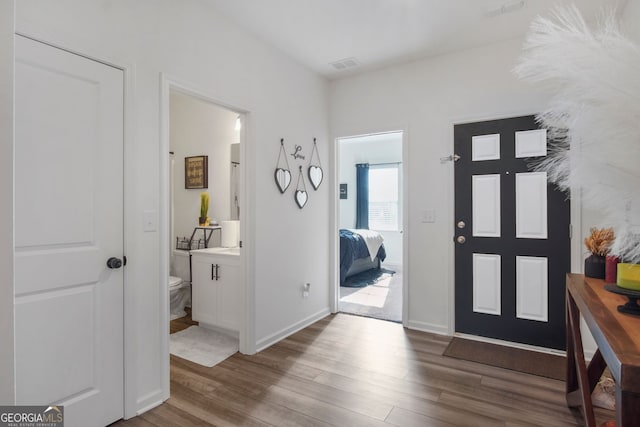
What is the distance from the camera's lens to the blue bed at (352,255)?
512cm

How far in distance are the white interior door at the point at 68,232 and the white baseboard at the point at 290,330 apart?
3.90ft

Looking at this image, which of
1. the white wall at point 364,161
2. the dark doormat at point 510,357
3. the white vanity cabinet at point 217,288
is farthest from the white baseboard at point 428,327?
the white wall at point 364,161

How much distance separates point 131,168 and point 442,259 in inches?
108

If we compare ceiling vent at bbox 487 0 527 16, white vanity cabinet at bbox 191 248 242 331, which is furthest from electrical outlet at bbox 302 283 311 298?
ceiling vent at bbox 487 0 527 16

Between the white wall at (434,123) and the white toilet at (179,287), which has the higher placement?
the white wall at (434,123)

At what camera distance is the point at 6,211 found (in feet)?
2.74

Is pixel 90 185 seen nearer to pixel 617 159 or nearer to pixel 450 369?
pixel 617 159

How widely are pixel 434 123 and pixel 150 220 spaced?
2659 mm

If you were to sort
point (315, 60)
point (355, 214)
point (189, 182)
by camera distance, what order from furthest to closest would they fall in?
point (355, 214), point (189, 182), point (315, 60)

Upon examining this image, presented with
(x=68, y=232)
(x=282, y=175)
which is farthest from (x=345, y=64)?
(x=68, y=232)

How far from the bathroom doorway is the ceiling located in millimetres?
778

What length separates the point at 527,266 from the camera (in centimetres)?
293

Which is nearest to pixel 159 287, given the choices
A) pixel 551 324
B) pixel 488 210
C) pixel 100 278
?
pixel 100 278

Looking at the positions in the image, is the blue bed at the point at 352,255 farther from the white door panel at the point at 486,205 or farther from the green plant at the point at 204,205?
the white door panel at the point at 486,205
